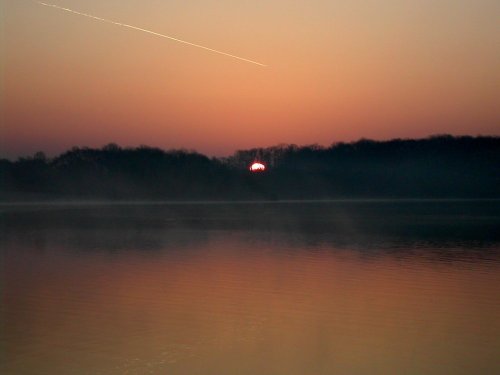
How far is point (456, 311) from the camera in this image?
36.6 ft

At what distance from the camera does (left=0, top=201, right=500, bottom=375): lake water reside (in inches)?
329

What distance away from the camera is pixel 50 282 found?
46.0 ft

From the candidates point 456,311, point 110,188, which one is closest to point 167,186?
point 110,188

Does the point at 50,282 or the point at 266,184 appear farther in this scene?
the point at 266,184

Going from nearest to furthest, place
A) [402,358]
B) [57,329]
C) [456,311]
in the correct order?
[402,358] → [57,329] → [456,311]

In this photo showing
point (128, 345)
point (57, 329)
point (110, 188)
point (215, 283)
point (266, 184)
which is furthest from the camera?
point (266, 184)

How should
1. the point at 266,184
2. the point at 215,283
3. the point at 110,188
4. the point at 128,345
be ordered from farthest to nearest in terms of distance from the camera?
1. the point at 266,184
2. the point at 110,188
3. the point at 215,283
4. the point at 128,345

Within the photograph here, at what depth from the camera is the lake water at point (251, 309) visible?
8.37m

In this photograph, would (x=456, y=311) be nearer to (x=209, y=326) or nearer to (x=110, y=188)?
(x=209, y=326)

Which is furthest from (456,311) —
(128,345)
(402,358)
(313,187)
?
(313,187)

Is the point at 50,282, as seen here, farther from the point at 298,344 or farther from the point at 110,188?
the point at 110,188

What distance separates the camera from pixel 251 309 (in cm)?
1126

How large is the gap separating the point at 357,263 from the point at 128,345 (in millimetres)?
8776

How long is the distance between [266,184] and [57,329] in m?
71.7
